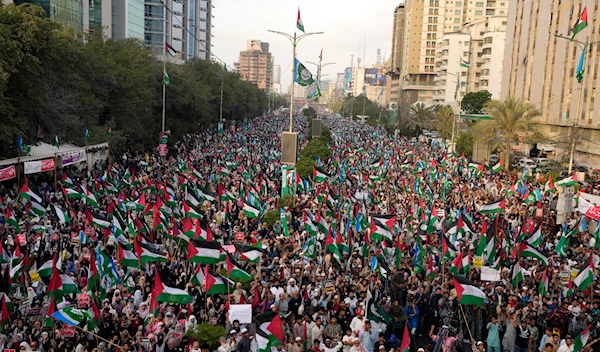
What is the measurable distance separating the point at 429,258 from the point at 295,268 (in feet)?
11.5

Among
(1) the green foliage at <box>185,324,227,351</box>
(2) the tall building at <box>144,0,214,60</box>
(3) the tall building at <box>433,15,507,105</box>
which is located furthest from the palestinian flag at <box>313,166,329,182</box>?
(3) the tall building at <box>433,15,507,105</box>

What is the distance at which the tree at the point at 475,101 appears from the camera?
82188 mm

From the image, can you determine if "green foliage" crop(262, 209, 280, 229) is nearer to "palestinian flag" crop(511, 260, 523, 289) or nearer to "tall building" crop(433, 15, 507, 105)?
"palestinian flag" crop(511, 260, 523, 289)

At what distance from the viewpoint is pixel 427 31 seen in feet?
429

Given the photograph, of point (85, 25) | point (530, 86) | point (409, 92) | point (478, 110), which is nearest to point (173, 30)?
point (409, 92)

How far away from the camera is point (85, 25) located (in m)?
69.3

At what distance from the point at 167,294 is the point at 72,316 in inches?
64.2

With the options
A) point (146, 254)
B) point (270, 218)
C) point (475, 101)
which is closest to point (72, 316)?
point (146, 254)

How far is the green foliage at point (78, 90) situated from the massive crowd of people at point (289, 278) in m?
5.18

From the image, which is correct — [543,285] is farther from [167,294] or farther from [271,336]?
[167,294]

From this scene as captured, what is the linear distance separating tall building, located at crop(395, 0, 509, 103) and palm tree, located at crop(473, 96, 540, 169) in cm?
8288

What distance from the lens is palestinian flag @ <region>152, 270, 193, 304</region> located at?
1177 centimetres

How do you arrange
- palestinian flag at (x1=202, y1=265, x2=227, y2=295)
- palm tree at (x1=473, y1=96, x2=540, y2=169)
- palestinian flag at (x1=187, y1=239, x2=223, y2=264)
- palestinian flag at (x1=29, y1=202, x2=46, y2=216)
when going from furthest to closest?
palm tree at (x1=473, y1=96, x2=540, y2=169), palestinian flag at (x1=29, y1=202, x2=46, y2=216), palestinian flag at (x1=187, y1=239, x2=223, y2=264), palestinian flag at (x1=202, y1=265, x2=227, y2=295)

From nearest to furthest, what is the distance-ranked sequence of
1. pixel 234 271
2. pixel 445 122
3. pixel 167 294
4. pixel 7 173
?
pixel 167 294, pixel 234 271, pixel 7 173, pixel 445 122
